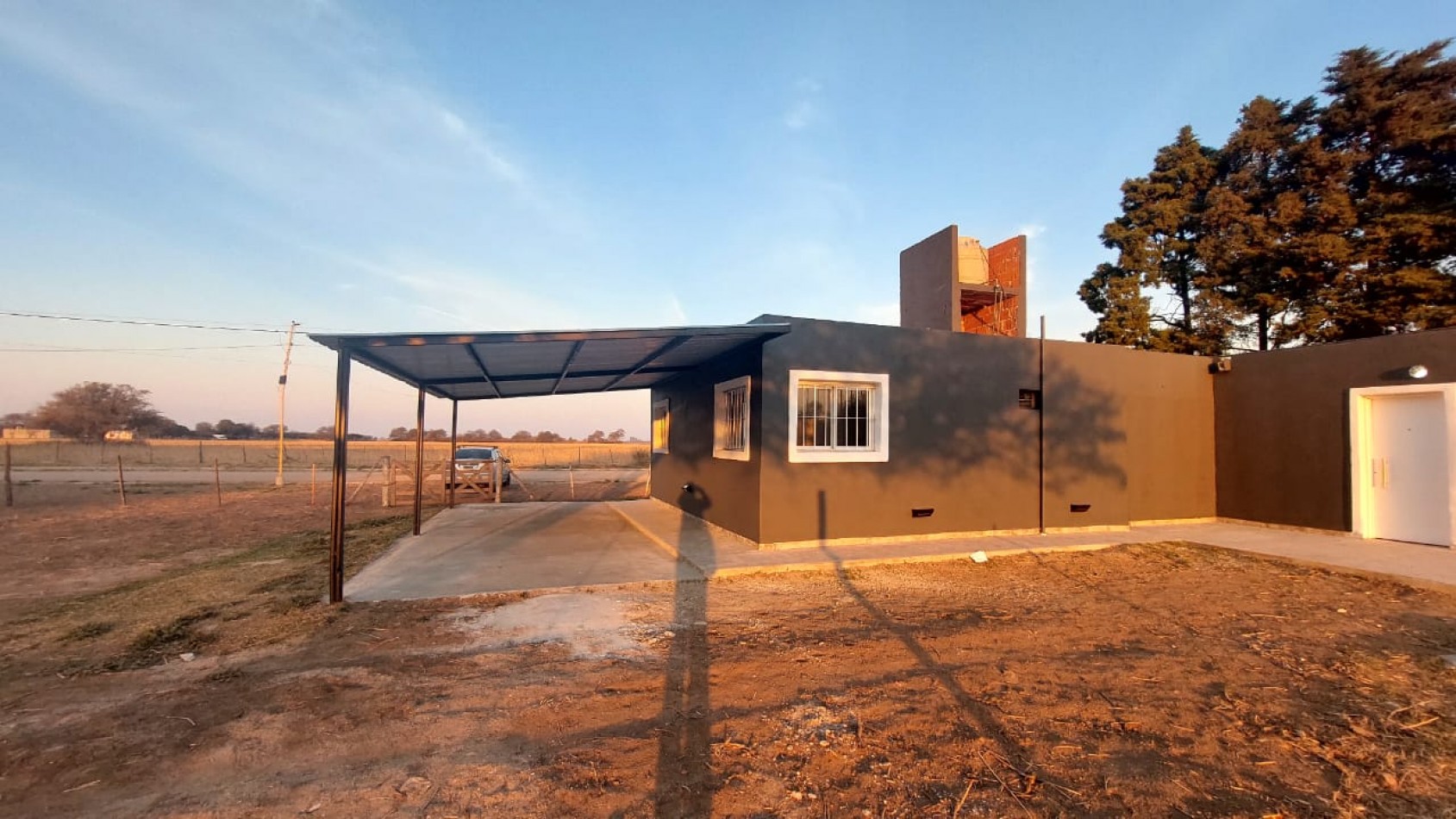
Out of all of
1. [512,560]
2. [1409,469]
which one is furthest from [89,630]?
[1409,469]

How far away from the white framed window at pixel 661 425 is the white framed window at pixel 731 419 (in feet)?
11.7

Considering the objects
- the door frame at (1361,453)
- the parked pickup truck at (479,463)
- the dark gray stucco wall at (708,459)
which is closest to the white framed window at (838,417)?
the dark gray stucco wall at (708,459)

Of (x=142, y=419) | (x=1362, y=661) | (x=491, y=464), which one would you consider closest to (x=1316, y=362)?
(x=1362, y=661)

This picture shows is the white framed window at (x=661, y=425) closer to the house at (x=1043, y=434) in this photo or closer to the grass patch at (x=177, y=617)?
the house at (x=1043, y=434)

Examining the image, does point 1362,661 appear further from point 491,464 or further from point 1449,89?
point 1449,89

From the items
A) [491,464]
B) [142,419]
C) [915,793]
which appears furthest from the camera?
[142,419]

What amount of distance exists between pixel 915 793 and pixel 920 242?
11.6 metres

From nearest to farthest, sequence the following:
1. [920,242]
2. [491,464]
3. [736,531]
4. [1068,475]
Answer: [736,531]
[1068,475]
[920,242]
[491,464]

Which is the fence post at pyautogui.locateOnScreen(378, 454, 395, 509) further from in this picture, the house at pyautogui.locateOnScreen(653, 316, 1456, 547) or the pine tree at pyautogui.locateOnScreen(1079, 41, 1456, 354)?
the pine tree at pyautogui.locateOnScreen(1079, 41, 1456, 354)

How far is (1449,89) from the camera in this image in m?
→ 15.4

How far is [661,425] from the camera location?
1509 centimetres

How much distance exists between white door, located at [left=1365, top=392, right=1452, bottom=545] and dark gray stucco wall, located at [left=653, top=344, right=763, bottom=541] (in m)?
9.06

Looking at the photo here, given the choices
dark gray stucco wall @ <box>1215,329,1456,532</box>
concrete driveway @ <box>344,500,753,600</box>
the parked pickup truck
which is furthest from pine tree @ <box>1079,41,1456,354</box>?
the parked pickup truck

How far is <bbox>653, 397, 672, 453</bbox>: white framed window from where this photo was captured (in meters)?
14.4
